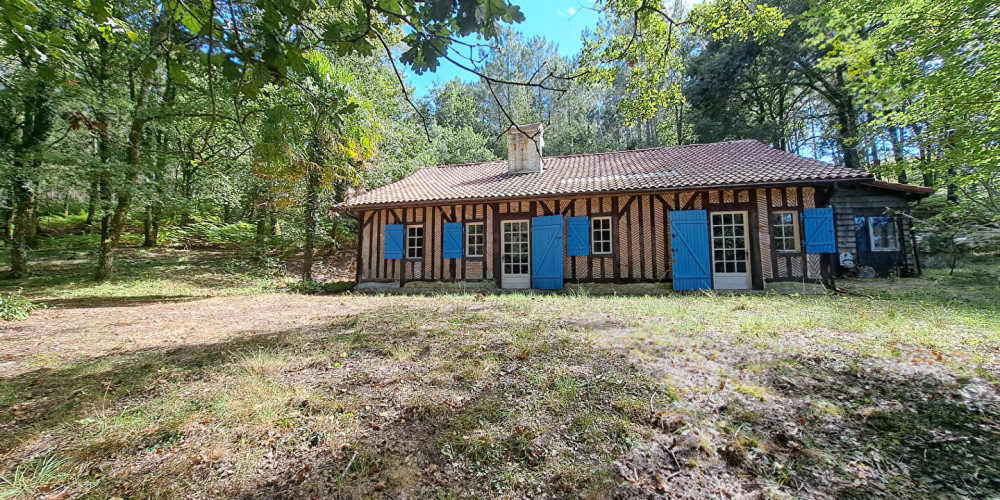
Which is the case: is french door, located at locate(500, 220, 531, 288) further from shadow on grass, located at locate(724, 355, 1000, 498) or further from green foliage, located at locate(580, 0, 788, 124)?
shadow on grass, located at locate(724, 355, 1000, 498)

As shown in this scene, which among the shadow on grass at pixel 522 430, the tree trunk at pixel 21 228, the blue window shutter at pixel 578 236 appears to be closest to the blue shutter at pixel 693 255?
the blue window shutter at pixel 578 236

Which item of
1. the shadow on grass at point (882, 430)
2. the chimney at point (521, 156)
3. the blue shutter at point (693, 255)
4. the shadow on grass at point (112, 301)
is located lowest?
the shadow on grass at point (882, 430)

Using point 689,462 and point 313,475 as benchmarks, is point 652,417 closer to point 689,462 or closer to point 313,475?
point 689,462

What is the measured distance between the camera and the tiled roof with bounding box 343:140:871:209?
325 inches

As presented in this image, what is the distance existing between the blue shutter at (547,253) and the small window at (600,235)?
0.84 m

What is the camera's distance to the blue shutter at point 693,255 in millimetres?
8375

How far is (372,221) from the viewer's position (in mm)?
11016

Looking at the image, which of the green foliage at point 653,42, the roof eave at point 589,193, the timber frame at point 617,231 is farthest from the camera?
the timber frame at point 617,231

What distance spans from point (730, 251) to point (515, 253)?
5.35 meters

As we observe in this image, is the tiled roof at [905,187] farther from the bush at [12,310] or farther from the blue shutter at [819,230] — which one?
the bush at [12,310]

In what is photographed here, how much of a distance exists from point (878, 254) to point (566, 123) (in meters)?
20.0

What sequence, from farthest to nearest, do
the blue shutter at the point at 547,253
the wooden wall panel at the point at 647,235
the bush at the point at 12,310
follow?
1. the blue shutter at the point at 547,253
2. the wooden wall panel at the point at 647,235
3. the bush at the point at 12,310

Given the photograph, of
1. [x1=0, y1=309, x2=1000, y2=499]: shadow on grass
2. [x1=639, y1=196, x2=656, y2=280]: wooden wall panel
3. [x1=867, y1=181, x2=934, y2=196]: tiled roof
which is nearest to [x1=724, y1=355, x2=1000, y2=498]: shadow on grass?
[x1=0, y1=309, x2=1000, y2=499]: shadow on grass

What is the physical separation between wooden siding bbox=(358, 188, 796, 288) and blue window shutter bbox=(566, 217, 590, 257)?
21cm
